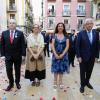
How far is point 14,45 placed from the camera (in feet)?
31.7

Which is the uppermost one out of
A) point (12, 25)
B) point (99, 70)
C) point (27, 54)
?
point (12, 25)

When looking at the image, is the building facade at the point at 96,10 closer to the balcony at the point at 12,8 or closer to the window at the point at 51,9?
the window at the point at 51,9

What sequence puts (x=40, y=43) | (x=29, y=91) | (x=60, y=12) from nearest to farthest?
(x=29, y=91), (x=40, y=43), (x=60, y=12)

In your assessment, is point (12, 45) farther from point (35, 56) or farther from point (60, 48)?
point (60, 48)

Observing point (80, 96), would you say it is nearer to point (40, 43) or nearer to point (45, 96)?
point (45, 96)

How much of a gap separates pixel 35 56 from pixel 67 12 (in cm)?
5139

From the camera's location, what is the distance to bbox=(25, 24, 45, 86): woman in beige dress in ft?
34.2

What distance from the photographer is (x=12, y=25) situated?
959 cm

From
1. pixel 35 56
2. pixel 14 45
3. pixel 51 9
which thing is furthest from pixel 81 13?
pixel 14 45

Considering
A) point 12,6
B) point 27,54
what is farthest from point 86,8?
point 27,54

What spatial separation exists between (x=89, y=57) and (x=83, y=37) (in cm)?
53

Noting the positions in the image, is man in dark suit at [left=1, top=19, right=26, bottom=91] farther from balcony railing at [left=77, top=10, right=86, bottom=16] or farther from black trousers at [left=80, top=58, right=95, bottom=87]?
balcony railing at [left=77, top=10, right=86, bottom=16]

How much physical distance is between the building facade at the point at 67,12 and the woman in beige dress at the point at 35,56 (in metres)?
50.2

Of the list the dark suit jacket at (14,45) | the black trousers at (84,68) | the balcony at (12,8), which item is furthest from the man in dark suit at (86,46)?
the balcony at (12,8)
